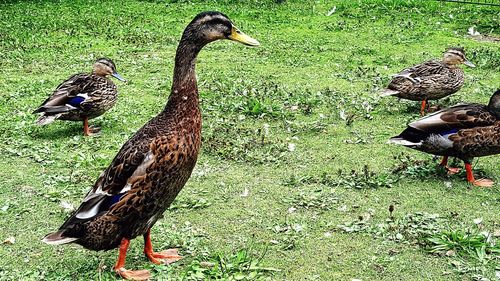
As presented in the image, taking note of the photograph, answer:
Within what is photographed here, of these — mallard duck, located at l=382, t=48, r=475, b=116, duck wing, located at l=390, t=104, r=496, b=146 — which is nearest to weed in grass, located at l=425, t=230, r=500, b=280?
duck wing, located at l=390, t=104, r=496, b=146

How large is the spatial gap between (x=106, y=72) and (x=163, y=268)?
3936 mm

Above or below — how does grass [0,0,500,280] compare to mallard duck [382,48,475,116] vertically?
below

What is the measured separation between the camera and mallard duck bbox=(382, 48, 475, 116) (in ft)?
24.5

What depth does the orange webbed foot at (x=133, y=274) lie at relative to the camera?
408 cm

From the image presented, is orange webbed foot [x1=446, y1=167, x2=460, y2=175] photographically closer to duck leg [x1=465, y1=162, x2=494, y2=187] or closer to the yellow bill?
duck leg [x1=465, y1=162, x2=494, y2=187]

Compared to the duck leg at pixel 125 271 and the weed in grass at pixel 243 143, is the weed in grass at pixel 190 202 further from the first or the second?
the duck leg at pixel 125 271

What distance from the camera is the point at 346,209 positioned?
5.21 m

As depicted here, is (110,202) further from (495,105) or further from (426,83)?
(426,83)

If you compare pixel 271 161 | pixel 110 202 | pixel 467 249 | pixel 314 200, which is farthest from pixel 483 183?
pixel 110 202

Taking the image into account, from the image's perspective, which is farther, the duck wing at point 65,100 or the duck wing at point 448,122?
the duck wing at point 65,100

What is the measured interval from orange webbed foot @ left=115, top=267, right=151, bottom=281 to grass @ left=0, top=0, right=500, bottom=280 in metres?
0.10

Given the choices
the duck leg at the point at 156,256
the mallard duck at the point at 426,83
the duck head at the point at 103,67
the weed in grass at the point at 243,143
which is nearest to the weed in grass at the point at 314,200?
the weed in grass at the point at 243,143

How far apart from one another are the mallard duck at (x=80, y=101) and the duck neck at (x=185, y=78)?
9.40 feet

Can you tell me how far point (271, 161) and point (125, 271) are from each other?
243 cm
